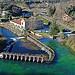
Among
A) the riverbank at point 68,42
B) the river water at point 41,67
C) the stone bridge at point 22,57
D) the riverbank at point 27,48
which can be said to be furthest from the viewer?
the riverbank at point 68,42

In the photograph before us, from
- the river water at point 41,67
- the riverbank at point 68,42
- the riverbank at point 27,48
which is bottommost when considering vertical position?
the river water at point 41,67

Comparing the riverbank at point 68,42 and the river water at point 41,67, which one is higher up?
the riverbank at point 68,42

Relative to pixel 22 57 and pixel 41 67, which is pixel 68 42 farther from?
pixel 22 57

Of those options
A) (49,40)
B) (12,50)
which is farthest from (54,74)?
(49,40)

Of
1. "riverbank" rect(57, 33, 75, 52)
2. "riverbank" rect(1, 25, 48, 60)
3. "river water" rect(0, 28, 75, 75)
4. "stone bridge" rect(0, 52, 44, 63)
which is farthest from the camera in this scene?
"riverbank" rect(57, 33, 75, 52)

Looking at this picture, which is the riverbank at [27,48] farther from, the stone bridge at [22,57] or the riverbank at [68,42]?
the riverbank at [68,42]

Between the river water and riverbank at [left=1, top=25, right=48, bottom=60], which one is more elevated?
riverbank at [left=1, top=25, right=48, bottom=60]

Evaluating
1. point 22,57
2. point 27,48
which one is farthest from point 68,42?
point 22,57

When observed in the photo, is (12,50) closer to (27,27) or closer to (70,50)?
(70,50)

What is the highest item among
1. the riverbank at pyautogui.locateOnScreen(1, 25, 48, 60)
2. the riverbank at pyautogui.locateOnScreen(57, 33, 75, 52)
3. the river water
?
the riverbank at pyautogui.locateOnScreen(57, 33, 75, 52)

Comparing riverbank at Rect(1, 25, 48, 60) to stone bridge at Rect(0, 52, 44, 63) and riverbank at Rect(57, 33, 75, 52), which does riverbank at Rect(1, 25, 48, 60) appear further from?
riverbank at Rect(57, 33, 75, 52)

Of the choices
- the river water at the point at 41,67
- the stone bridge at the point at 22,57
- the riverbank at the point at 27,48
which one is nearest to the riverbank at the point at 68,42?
the river water at the point at 41,67

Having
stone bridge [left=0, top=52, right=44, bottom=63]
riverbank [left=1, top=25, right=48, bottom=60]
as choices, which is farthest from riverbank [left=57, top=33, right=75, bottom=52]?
stone bridge [left=0, top=52, right=44, bottom=63]

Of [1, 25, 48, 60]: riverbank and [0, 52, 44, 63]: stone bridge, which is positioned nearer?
[0, 52, 44, 63]: stone bridge
